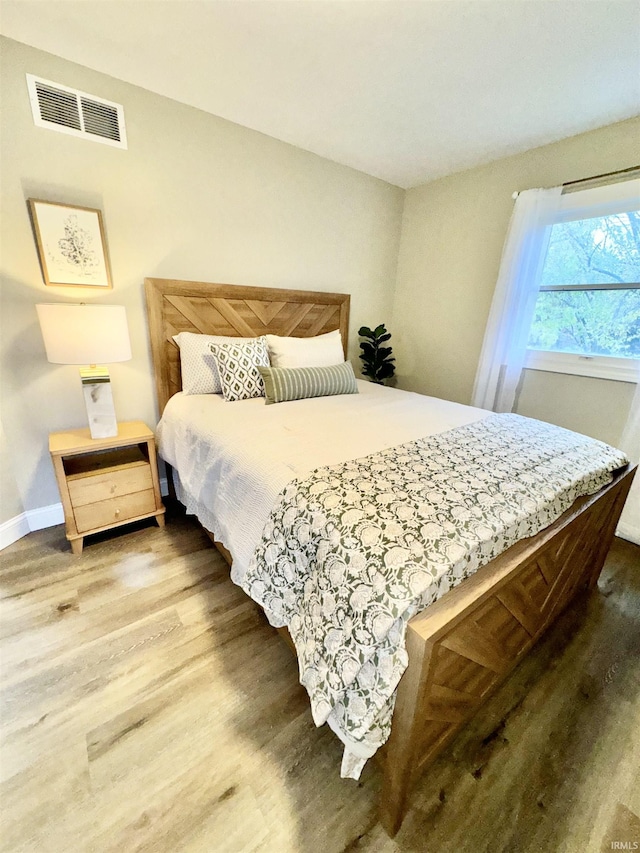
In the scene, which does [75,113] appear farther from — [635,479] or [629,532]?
[629,532]

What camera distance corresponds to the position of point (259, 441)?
4.81 ft

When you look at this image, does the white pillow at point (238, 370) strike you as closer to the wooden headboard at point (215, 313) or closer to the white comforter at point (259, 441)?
the white comforter at point (259, 441)

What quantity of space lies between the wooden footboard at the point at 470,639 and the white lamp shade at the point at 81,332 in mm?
1781

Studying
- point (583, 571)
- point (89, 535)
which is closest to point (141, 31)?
point (89, 535)

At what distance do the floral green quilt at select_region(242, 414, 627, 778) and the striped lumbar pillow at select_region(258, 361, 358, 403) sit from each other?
886 millimetres

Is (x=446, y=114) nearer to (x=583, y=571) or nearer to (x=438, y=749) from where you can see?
(x=583, y=571)

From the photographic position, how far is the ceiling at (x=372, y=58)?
1.36 metres

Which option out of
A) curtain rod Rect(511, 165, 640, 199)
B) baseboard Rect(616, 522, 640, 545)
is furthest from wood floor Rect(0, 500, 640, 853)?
curtain rod Rect(511, 165, 640, 199)

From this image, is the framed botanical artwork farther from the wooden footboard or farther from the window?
the window

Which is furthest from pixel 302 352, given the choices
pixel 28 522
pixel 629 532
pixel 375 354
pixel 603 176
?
pixel 629 532

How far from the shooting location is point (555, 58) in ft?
5.07

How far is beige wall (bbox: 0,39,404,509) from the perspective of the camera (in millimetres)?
1688

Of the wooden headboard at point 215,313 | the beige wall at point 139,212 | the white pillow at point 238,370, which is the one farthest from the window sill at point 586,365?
the white pillow at point 238,370

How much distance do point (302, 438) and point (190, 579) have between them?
0.97 m
